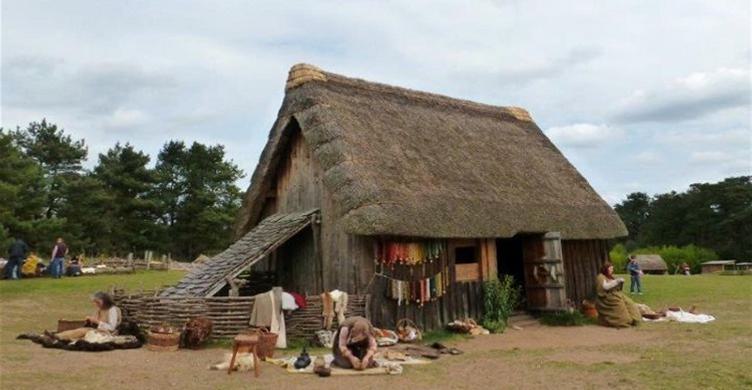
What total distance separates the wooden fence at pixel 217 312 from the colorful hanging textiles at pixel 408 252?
1.27 m

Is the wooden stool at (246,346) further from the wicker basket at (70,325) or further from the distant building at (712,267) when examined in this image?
the distant building at (712,267)

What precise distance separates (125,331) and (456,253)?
8067 millimetres

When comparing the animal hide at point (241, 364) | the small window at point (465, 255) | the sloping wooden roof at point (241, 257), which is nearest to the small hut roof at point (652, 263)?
the small window at point (465, 255)

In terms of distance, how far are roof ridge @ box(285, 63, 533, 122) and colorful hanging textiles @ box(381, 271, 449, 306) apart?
231 inches

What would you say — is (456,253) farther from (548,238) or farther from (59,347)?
(59,347)

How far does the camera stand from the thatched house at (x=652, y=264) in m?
40.0

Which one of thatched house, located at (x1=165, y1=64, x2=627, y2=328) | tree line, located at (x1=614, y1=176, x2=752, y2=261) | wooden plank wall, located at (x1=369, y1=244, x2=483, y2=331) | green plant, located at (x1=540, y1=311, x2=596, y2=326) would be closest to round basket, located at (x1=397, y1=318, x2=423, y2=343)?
wooden plank wall, located at (x1=369, y1=244, x2=483, y2=331)

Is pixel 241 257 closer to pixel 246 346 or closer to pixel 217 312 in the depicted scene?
pixel 217 312

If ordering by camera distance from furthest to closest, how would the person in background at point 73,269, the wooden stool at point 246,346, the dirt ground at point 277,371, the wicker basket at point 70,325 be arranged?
the person in background at point 73,269
the wicker basket at point 70,325
the wooden stool at point 246,346
the dirt ground at point 277,371

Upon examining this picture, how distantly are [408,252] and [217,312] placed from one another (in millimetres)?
4158

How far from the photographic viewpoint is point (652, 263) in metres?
40.2

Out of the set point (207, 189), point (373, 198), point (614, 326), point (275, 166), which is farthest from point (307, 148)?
point (207, 189)

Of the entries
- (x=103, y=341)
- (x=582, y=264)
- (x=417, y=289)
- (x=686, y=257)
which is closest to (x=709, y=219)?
(x=686, y=257)

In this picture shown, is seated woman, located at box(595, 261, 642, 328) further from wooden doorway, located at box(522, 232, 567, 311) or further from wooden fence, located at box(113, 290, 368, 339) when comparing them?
wooden fence, located at box(113, 290, 368, 339)
